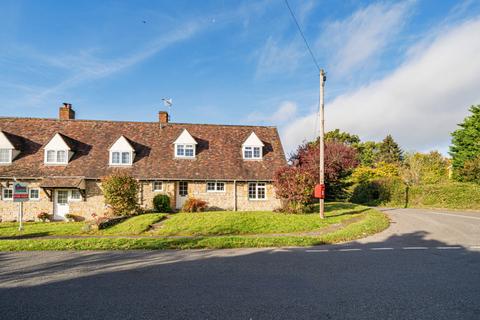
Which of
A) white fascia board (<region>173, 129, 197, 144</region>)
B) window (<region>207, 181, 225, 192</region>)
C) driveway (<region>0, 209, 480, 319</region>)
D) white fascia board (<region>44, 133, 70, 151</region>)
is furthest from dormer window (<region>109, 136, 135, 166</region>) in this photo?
driveway (<region>0, 209, 480, 319</region>)

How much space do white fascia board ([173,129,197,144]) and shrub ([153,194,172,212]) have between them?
531cm

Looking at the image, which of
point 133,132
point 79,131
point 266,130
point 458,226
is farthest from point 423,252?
point 79,131

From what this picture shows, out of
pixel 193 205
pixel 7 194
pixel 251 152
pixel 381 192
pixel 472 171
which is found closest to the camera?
pixel 7 194

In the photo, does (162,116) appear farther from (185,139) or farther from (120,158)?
(120,158)

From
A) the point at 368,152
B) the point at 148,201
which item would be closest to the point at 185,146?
the point at 148,201

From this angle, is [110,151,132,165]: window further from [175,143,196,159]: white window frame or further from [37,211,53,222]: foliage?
[37,211,53,222]: foliage

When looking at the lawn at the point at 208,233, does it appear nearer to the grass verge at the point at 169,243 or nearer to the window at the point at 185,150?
the grass verge at the point at 169,243

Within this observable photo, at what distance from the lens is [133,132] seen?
25.5 metres

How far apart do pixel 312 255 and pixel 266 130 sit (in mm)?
19737

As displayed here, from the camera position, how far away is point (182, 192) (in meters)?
22.4

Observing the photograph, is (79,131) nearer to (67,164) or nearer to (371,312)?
(67,164)

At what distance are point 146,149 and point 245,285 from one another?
20.4 metres

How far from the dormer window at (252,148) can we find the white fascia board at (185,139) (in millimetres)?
4517

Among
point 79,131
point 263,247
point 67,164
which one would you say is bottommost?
point 263,247
